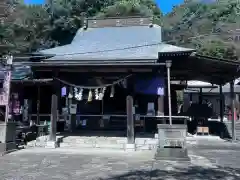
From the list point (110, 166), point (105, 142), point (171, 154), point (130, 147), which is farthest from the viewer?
point (105, 142)

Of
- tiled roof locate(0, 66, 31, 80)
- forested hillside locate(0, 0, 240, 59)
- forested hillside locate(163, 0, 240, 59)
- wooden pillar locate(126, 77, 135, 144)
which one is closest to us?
wooden pillar locate(126, 77, 135, 144)

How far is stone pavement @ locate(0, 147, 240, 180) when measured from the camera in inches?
298

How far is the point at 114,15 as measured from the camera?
116ft

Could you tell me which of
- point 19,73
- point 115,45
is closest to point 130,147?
point 115,45

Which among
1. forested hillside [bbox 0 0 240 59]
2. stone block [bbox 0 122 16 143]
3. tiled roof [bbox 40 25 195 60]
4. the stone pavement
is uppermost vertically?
forested hillside [bbox 0 0 240 59]

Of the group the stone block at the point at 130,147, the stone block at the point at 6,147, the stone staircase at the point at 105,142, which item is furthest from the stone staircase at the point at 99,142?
the stone block at the point at 6,147

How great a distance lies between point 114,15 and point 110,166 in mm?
28797

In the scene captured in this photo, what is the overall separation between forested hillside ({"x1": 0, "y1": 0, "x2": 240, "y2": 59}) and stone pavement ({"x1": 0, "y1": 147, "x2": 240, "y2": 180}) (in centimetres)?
1726

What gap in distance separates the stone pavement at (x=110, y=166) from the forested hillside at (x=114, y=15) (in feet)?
56.6

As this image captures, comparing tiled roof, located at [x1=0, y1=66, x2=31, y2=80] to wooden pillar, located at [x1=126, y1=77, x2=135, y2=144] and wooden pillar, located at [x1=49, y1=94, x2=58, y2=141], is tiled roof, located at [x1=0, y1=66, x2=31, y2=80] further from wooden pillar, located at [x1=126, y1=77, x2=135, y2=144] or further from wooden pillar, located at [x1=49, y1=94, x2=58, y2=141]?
wooden pillar, located at [x1=126, y1=77, x2=135, y2=144]

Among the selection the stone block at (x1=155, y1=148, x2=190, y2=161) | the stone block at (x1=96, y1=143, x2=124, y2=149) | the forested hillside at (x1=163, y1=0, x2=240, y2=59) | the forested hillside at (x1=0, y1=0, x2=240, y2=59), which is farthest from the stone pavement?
the forested hillside at (x1=163, y1=0, x2=240, y2=59)

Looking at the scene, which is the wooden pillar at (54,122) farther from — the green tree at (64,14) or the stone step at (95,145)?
the green tree at (64,14)

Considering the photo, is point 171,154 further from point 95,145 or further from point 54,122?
point 54,122

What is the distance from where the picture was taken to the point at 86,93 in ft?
54.4
